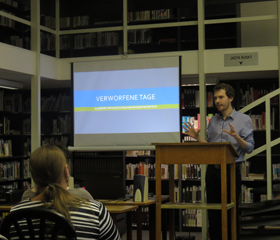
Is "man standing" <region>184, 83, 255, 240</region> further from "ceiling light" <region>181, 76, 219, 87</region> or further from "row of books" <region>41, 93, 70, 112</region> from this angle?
"row of books" <region>41, 93, 70, 112</region>

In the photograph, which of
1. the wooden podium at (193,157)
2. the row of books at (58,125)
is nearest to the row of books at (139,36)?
the row of books at (58,125)

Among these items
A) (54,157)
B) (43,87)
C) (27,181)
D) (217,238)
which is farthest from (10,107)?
A: (54,157)

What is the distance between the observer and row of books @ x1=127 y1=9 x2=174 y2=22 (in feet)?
28.1

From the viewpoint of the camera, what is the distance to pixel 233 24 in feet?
28.7

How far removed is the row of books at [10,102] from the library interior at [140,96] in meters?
0.02

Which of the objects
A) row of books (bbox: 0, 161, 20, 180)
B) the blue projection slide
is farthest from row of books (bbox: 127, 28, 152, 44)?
row of books (bbox: 0, 161, 20, 180)

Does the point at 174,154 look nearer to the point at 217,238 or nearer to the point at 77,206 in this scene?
the point at 217,238

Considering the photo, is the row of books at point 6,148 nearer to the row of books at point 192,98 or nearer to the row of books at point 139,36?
the row of books at point 139,36

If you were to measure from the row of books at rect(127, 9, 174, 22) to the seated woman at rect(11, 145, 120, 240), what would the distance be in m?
6.77

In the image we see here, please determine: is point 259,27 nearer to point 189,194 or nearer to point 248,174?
point 248,174

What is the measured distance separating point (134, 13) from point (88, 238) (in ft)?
23.3

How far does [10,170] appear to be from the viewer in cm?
844

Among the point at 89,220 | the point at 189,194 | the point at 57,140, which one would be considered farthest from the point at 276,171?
the point at 89,220

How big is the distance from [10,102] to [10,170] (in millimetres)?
1201
